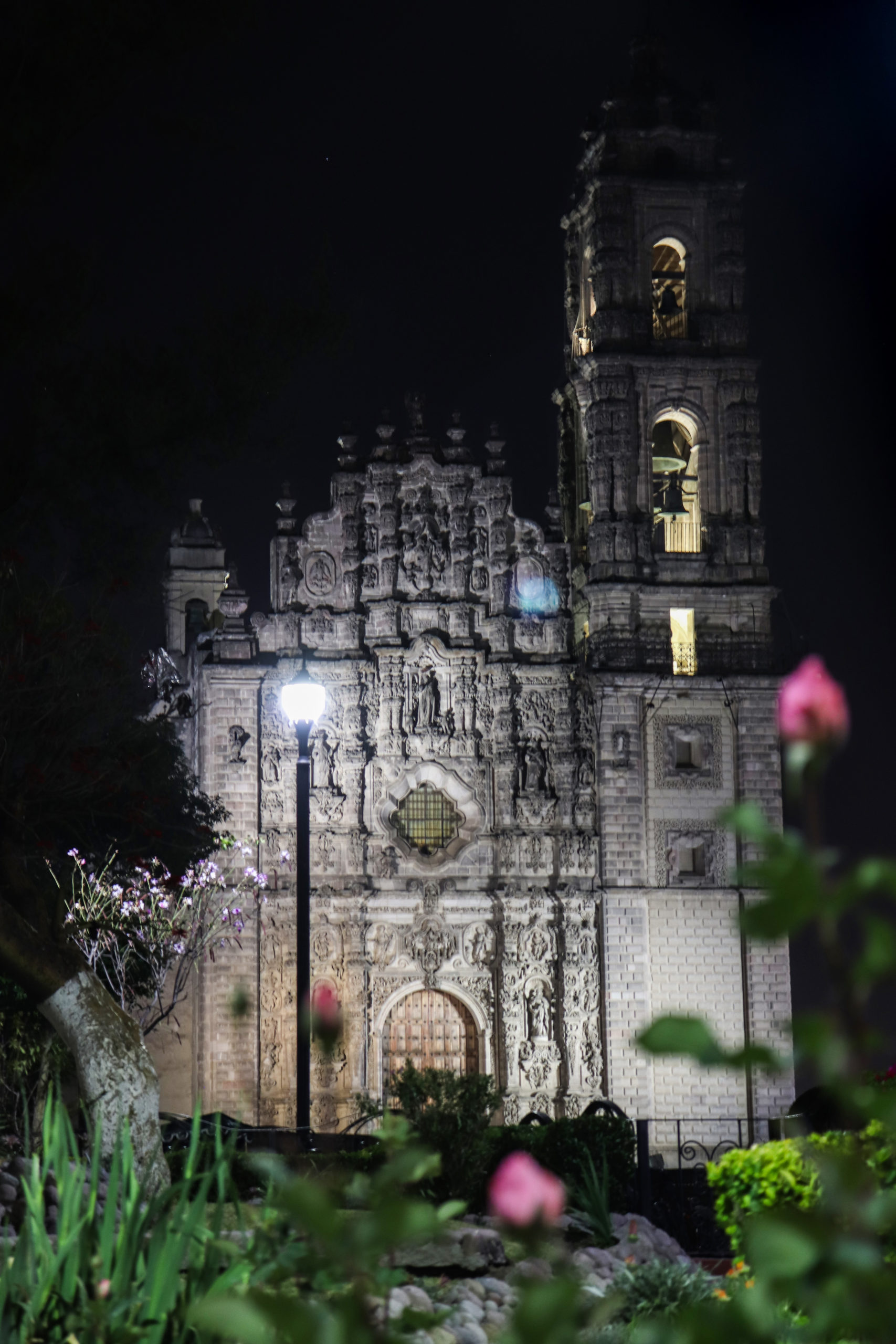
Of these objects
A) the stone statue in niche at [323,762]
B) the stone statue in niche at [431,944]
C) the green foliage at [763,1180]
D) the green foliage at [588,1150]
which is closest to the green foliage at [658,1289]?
the green foliage at [763,1180]

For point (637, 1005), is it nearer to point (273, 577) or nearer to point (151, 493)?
point (273, 577)

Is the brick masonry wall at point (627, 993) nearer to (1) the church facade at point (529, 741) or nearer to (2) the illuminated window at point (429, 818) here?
(1) the church facade at point (529, 741)

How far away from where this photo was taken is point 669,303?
3291 centimetres

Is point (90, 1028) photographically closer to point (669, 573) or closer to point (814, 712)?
point (814, 712)

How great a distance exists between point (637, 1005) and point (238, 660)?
9.50 metres

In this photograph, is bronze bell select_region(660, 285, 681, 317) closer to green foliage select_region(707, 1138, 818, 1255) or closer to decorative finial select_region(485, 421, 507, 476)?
decorative finial select_region(485, 421, 507, 476)

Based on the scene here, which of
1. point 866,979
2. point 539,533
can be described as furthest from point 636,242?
point 866,979

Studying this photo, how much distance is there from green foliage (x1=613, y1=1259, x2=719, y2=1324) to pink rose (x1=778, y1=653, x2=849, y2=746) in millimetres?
6411

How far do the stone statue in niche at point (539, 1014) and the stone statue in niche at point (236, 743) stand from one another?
6658mm

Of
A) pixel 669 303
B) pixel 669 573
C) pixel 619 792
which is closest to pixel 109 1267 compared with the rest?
pixel 619 792

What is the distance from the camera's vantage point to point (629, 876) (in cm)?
3000

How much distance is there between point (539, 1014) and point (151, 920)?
832 centimetres

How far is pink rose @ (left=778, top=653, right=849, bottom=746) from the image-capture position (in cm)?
212

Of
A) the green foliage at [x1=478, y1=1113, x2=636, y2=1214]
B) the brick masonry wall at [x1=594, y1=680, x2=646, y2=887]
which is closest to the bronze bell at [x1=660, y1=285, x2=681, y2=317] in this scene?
the brick masonry wall at [x1=594, y1=680, x2=646, y2=887]
